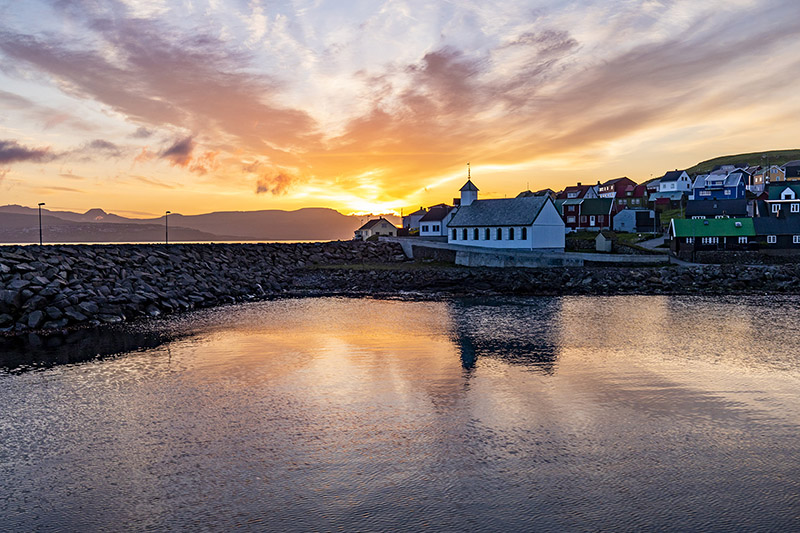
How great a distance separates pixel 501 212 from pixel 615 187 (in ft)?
261

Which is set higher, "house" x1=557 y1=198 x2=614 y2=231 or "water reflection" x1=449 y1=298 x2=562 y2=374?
"house" x1=557 y1=198 x2=614 y2=231

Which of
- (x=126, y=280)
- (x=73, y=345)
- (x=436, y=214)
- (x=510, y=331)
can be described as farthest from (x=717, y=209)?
(x=73, y=345)

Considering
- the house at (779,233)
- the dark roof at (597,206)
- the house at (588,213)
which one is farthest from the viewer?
the house at (588,213)

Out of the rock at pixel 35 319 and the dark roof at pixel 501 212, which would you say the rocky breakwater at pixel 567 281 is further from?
the rock at pixel 35 319

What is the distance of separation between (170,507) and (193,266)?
44423 mm

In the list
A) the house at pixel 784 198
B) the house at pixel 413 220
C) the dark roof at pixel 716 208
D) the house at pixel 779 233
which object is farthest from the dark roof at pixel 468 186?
the house at pixel 784 198

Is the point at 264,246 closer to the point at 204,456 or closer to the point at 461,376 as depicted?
the point at 461,376

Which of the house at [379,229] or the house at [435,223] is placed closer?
the house at [435,223]

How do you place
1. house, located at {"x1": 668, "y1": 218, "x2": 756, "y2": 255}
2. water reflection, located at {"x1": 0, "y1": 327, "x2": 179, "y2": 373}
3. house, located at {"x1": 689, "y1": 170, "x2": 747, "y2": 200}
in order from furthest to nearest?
house, located at {"x1": 689, "y1": 170, "x2": 747, "y2": 200} < house, located at {"x1": 668, "y1": 218, "x2": 756, "y2": 255} < water reflection, located at {"x1": 0, "y1": 327, "x2": 179, "y2": 373}

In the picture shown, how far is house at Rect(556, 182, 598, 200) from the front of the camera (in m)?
127

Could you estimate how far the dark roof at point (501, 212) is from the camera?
216 feet

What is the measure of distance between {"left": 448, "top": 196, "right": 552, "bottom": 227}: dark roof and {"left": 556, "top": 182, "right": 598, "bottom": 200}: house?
60329mm

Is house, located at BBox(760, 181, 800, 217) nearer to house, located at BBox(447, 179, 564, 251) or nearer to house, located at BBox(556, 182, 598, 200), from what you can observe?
house, located at BBox(556, 182, 598, 200)

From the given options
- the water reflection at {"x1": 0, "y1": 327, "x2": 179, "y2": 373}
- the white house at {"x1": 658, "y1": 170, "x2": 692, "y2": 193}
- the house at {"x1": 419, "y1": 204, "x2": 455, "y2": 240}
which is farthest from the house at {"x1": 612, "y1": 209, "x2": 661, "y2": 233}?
the water reflection at {"x1": 0, "y1": 327, "x2": 179, "y2": 373}
